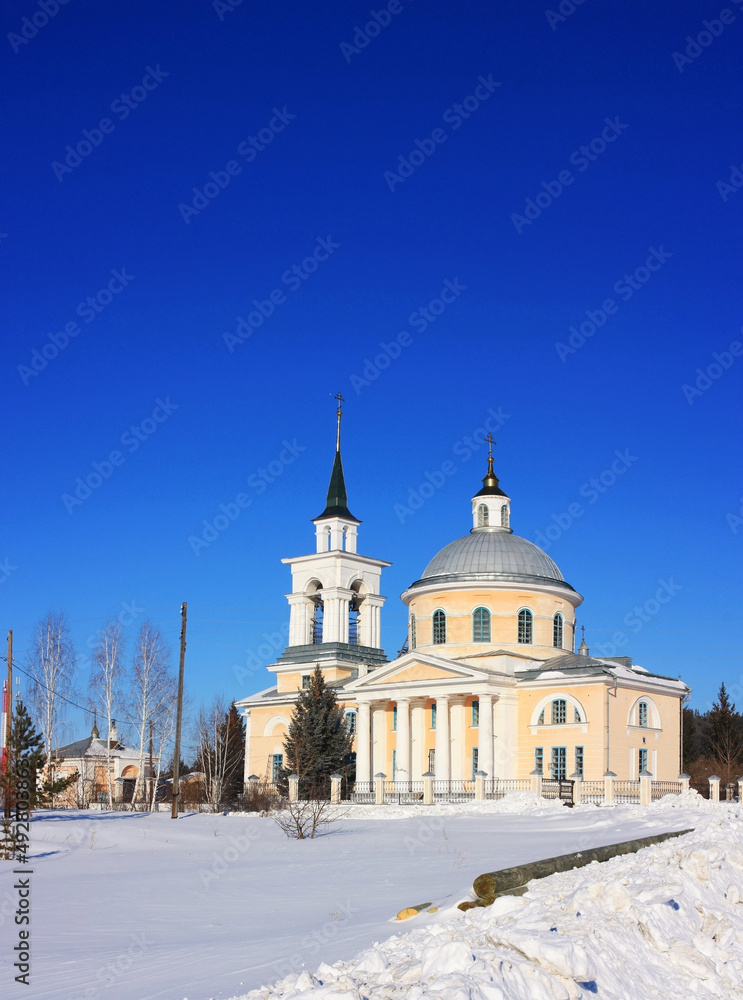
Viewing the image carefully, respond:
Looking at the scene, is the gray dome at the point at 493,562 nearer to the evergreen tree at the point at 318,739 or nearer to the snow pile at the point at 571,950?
the evergreen tree at the point at 318,739

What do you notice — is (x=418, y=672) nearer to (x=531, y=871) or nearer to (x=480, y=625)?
(x=480, y=625)

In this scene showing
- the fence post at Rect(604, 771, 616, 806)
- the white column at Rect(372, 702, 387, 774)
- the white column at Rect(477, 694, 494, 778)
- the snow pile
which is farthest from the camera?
the white column at Rect(372, 702, 387, 774)

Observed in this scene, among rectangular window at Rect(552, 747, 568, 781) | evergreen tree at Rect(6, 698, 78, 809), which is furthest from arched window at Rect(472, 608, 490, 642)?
evergreen tree at Rect(6, 698, 78, 809)

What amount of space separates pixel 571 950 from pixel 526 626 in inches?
1509

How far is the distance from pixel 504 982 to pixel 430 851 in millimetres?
13095

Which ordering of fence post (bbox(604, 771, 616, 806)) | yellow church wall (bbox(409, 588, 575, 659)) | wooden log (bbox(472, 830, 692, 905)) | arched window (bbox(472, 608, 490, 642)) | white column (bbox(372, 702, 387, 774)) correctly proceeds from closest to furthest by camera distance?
wooden log (bbox(472, 830, 692, 905))
fence post (bbox(604, 771, 616, 806))
yellow church wall (bbox(409, 588, 575, 659))
arched window (bbox(472, 608, 490, 642))
white column (bbox(372, 702, 387, 774))

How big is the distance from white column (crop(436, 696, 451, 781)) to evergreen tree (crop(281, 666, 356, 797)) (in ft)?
13.4

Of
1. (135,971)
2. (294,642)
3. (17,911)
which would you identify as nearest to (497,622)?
(294,642)

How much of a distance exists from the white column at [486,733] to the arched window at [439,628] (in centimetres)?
506

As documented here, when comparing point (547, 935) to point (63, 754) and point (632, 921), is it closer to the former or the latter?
point (632, 921)

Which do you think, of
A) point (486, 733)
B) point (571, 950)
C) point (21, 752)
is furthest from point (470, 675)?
point (571, 950)

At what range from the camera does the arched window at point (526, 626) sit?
46.3 m

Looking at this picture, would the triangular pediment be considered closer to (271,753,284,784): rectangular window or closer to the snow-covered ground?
(271,753,284,784): rectangular window

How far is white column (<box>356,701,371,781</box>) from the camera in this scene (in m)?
46.9
